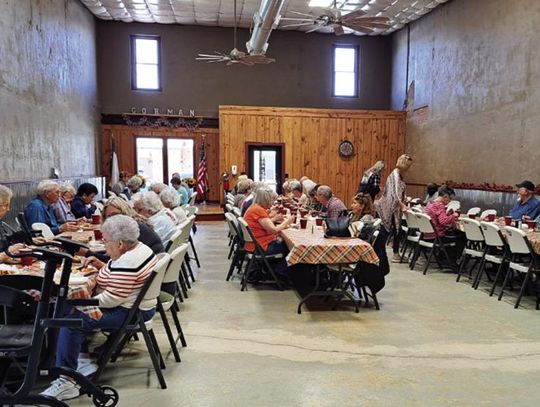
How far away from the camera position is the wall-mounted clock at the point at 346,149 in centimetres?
1283

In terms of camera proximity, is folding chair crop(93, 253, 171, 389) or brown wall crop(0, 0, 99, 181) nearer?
folding chair crop(93, 253, 171, 389)

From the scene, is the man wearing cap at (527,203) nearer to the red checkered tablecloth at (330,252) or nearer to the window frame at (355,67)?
the red checkered tablecloth at (330,252)

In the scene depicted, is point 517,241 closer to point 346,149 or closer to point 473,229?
point 473,229

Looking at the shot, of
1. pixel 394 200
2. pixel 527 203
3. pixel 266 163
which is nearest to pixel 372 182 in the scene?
pixel 394 200

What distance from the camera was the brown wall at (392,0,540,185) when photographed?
7.75 m

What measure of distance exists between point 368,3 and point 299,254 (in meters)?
9.12

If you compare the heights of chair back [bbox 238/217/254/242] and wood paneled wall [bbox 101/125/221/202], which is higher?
wood paneled wall [bbox 101/125/221/202]

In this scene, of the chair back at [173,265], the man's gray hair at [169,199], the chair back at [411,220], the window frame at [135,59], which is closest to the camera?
the chair back at [173,265]

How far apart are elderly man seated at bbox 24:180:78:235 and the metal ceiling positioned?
768cm

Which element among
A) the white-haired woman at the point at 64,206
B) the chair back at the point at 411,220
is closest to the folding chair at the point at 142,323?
the white-haired woman at the point at 64,206

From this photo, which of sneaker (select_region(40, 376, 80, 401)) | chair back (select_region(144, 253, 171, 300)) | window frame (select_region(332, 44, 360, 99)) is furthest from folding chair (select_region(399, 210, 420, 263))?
window frame (select_region(332, 44, 360, 99))

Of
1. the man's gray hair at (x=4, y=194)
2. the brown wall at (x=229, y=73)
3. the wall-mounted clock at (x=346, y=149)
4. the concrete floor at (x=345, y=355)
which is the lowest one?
the concrete floor at (x=345, y=355)

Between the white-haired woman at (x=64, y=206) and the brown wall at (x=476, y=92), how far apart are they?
7.34 m

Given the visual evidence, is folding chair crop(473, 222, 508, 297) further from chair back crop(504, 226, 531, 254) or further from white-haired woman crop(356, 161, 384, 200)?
white-haired woman crop(356, 161, 384, 200)
